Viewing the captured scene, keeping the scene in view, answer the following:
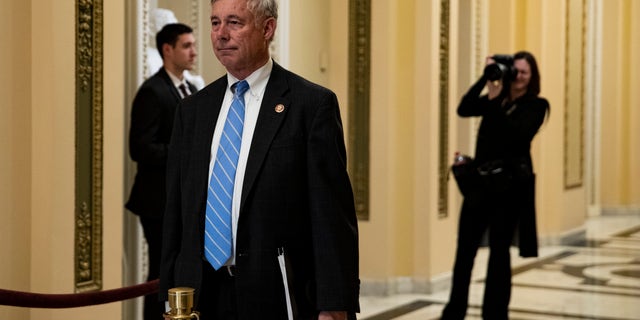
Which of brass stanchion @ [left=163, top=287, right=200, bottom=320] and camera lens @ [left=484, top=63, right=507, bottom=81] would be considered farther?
camera lens @ [left=484, top=63, right=507, bottom=81]

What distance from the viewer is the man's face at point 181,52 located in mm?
5617

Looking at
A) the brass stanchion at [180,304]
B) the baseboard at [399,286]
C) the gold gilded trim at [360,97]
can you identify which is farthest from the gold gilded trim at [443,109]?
the brass stanchion at [180,304]

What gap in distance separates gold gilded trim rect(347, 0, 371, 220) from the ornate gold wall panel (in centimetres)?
476

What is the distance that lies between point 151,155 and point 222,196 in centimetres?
270

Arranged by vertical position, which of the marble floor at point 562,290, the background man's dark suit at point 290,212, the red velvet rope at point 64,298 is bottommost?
the marble floor at point 562,290

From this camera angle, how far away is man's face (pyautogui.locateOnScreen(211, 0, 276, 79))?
2662 millimetres

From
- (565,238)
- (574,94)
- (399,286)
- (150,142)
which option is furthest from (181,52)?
Answer: (574,94)

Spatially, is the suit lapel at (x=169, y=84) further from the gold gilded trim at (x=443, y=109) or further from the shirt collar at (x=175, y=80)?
the gold gilded trim at (x=443, y=109)

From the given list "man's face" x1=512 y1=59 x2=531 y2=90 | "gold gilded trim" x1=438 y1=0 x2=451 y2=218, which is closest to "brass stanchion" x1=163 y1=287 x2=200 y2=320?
"man's face" x1=512 y1=59 x2=531 y2=90

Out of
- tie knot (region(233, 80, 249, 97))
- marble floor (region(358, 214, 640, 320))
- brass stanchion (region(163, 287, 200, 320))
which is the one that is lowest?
marble floor (region(358, 214, 640, 320))

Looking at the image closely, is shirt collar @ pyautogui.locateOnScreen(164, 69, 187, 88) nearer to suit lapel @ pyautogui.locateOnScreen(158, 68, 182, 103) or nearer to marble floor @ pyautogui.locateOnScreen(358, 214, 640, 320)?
suit lapel @ pyautogui.locateOnScreen(158, 68, 182, 103)

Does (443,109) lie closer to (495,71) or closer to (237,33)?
(495,71)

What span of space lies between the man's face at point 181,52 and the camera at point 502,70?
72.9 inches

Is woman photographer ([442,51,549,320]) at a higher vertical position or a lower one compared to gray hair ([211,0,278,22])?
lower
